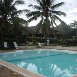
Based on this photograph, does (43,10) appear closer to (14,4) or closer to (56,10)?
(56,10)

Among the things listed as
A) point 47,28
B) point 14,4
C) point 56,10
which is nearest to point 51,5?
point 56,10

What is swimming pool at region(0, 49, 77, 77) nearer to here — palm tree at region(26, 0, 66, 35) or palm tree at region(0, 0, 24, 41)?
palm tree at region(0, 0, 24, 41)

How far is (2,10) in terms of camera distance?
2364cm

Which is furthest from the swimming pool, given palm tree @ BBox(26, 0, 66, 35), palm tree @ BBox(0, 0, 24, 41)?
palm tree @ BBox(26, 0, 66, 35)

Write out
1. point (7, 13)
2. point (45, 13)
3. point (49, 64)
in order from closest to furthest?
point (49, 64), point (7, 13), point (45, 13)

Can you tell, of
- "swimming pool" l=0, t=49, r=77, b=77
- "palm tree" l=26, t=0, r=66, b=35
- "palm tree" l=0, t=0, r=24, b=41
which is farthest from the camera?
"palm tree" l=26, t=0, r=66, b=35

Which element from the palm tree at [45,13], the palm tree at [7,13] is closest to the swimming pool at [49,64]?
the palm tree at [7,13]

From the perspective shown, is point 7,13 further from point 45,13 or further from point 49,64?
point 49,64

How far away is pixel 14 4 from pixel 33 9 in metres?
4.45

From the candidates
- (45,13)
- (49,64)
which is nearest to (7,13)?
(45,13)

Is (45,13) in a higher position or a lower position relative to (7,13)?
higher

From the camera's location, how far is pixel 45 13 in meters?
27.6

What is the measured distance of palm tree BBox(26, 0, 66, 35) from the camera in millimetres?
27331

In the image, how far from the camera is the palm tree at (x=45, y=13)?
27331 millimetres
